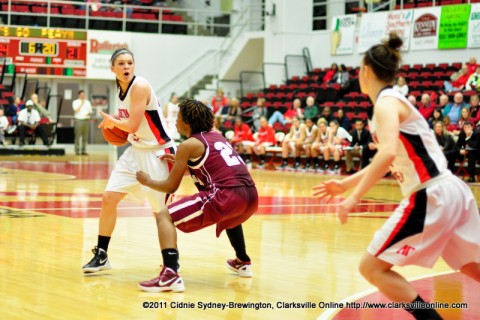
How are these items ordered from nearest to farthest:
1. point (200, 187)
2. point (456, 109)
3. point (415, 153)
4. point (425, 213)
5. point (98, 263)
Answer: point (425, 213) → point (415, 153) → point (200, 187) → point (98, 263) → point (456, 109)

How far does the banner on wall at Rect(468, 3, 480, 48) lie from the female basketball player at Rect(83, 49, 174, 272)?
16.5m

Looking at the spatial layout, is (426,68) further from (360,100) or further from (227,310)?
(227,310)

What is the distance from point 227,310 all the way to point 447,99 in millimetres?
14247

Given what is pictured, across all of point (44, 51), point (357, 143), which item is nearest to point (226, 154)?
point (357, 143)

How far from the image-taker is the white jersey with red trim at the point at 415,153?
425 centimetres

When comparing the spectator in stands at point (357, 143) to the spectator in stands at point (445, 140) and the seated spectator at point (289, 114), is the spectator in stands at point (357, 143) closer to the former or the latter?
the spectator in stands at point (445, 140)

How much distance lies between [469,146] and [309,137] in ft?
16.0

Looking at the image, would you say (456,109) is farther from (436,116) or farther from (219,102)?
(219,102)

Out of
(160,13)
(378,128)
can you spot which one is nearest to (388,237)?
(378,128)

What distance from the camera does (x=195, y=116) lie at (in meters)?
6.09

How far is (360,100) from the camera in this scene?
21.9 meters

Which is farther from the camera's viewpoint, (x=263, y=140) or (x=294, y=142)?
(x=263, y=140)

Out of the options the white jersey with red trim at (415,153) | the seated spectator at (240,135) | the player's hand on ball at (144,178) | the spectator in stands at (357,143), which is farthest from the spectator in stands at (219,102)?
the white jersey with red trim at (415,153)

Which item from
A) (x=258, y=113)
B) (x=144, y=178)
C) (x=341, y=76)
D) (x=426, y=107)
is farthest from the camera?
(x=258, y=113)
